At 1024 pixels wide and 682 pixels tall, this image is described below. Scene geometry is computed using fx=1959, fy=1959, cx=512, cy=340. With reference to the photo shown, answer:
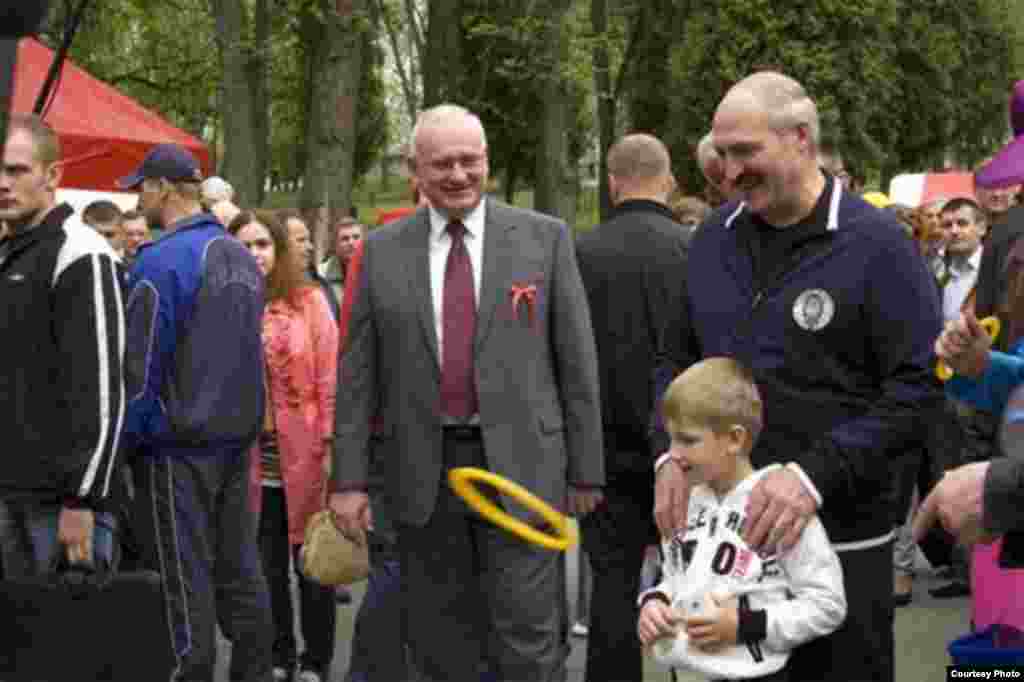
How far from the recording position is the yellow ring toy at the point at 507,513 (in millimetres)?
5652

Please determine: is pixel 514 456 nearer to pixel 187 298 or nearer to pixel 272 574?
pixel 187 298

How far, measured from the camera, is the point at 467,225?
6.30m

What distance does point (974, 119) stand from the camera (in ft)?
217

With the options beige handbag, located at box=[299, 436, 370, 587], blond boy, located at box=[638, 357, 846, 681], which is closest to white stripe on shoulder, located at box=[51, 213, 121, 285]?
beige handbag, located at box=[299, 436, 370, 587]

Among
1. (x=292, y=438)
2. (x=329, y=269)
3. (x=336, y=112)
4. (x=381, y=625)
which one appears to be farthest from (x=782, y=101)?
(x=336, y=112)

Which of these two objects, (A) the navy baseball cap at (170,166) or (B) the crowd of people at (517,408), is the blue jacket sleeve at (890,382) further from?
(A) the navy baseball cap at (170,166)

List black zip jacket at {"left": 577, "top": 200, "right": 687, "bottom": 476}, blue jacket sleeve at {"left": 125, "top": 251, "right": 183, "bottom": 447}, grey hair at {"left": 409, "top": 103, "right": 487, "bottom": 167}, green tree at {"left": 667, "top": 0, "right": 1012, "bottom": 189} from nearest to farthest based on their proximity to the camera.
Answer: grey hair at {"left": 409, "top": 103, "right": 487, "bottom": 167} → blue jacket sleeve at {"left": 125, "top": 251, "right": 183, "bottom": 447} → black zip jacket at {"left": 577, "top": 200, "right": 687, "bottom": 476} → green tree at {"left": 667, "top": 0, "right": 1012, "bottom": 189}

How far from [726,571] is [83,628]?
1964 millimetres

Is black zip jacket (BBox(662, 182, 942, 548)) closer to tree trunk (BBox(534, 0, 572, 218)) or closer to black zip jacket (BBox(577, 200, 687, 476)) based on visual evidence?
black zip jacket (BBox(577, 200, 687, 476))

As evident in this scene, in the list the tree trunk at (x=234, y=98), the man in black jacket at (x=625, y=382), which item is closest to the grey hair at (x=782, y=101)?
the man in black jacket at (x=625, y=382)

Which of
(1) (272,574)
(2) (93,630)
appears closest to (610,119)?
(1) (272,574)

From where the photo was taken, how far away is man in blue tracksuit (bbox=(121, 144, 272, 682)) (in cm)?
703

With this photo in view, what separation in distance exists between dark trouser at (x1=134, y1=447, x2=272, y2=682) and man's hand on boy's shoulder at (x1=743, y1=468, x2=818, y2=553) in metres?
3.11

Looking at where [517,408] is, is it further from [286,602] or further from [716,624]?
[286,602]
